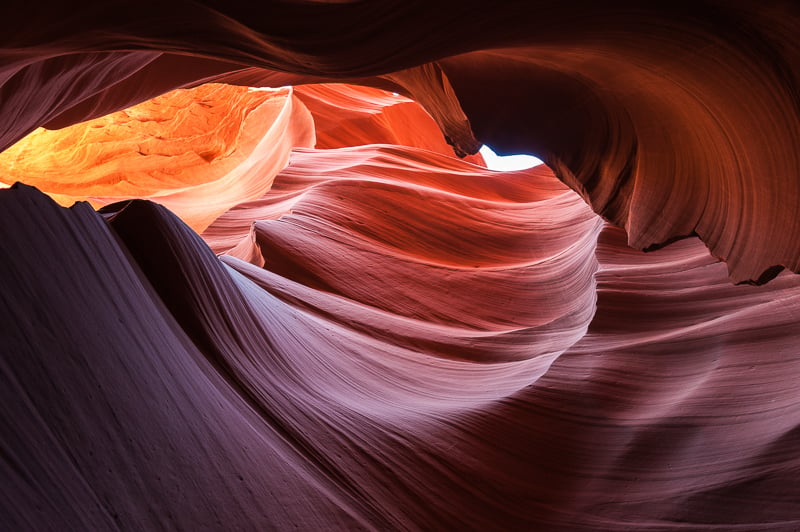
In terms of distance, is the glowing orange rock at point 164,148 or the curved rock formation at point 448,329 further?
the glowing orange rock at point 164,148

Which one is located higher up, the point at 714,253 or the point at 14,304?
the point at 14,304

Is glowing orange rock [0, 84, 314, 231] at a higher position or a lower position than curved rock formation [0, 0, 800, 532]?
higher

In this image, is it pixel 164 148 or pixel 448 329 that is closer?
pixel 448 329

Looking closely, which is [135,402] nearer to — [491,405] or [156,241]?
[156,241]

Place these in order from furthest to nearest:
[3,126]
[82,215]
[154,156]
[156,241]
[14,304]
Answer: [154,156] < [3,126] < [156,241] < [82,215] < [14,304]

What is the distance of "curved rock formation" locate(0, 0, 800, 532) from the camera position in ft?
5.53

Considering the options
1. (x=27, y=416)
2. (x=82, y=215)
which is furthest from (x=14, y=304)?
(x=82, y=215)

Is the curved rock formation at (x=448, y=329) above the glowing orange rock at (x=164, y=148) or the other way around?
the other way around

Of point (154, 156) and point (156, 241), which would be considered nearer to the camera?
point (156, 241)

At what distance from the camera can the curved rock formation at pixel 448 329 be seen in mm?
1685

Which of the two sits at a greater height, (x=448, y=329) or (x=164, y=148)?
(x=164, y=148)

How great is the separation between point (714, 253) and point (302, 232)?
11.4 feet

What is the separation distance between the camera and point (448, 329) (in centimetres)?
445

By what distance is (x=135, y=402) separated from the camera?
5.77 feet
